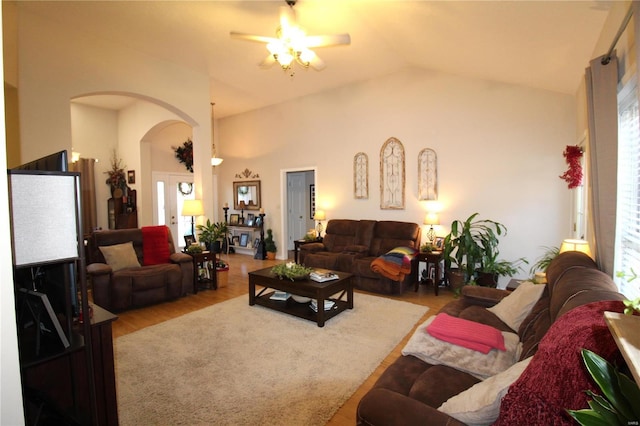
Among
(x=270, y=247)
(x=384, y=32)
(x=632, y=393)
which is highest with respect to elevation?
(x=384, y=32)

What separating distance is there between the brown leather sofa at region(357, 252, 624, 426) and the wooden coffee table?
5.12 feet

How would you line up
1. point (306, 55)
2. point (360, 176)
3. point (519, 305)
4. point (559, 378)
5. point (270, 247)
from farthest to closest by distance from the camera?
1. point (270, 247)
2. point (360, 176)
3. point (306, 55)
4. point (519, 305)
5. point (559, 378)

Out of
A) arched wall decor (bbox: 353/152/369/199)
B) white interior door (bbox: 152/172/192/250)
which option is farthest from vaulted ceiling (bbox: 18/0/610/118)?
white interior door (bbox: 152/172/192/250)

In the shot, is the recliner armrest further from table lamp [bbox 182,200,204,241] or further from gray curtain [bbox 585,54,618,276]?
gray curtain [bbox 585,54,618,276]

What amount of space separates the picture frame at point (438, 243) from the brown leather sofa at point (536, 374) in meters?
2.46

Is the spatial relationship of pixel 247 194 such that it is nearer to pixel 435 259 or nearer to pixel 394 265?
pixel 394 265

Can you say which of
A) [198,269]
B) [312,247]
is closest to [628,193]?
[312,247]

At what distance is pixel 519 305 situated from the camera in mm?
2285

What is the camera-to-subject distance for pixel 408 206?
17.3 feet

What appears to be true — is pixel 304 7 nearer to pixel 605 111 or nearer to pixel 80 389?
pixel 605 111

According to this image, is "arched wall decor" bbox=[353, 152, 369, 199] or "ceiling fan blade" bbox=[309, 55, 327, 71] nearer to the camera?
"ceiling fan blade" bbox=[309, 55, 327, 71]

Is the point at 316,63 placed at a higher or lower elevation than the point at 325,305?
higher

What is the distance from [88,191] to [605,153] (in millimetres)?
8190

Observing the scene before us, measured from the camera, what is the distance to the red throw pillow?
14.6ft
